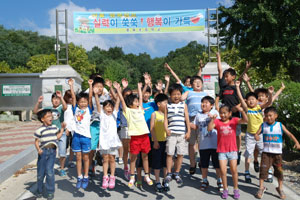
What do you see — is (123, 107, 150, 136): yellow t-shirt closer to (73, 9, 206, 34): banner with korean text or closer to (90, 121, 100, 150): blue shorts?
(90, 121, 100, 150): blue shorts

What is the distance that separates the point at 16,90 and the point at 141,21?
295 inches

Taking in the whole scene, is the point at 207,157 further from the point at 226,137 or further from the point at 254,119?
the point at 254,119

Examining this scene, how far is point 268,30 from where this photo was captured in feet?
40.0

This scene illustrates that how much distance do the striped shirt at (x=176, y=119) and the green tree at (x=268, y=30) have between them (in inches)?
357

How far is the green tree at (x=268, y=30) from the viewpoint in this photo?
1159cm

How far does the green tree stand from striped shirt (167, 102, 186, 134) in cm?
907

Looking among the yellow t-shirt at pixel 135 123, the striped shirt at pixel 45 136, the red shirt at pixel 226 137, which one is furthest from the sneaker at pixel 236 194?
the striped shirt at pixel 45 136

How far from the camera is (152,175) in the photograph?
512cm

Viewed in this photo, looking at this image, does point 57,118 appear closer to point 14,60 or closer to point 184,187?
point 184,187

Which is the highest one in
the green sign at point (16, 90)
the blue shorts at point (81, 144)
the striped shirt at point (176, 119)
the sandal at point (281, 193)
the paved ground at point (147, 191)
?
the green sign at point (16, 90)

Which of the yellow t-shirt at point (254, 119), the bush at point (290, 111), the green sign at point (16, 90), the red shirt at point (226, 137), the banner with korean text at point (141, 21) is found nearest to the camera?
the red shirt at point (226, 137)

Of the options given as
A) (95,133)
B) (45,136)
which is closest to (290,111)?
(95,133)

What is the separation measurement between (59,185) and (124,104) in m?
1.84

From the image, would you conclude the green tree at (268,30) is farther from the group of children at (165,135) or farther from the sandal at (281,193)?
the sandal at (281,193)
